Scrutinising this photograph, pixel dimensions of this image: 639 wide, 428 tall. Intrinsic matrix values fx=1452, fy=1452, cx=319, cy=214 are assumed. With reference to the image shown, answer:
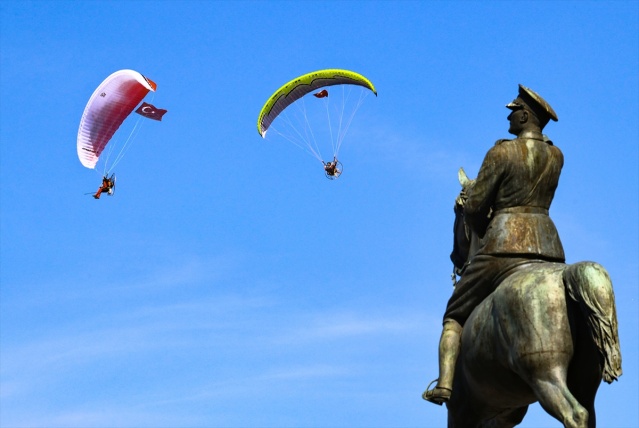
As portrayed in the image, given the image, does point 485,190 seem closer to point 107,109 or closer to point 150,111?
point 107,109

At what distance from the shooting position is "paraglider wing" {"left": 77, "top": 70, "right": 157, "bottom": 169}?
55250mm

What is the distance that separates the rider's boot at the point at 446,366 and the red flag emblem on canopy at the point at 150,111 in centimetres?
4837

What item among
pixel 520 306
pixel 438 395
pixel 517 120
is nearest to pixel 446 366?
pixel 438 395

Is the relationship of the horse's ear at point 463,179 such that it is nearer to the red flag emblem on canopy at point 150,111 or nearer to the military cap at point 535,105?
the military cap at point 535,105

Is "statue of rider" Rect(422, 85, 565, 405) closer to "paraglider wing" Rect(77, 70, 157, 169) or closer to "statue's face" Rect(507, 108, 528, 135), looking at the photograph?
"statue's face" Rect(507, 108, 528, 135)

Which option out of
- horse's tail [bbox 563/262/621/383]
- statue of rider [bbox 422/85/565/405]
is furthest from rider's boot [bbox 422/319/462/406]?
horse's tail [bbox 563/262/621/383]

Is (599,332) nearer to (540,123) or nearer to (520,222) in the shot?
(520,222)

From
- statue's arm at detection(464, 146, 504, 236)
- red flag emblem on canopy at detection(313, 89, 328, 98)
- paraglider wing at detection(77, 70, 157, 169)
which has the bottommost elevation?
statue's arm at detection(464, 146, 504, 236)

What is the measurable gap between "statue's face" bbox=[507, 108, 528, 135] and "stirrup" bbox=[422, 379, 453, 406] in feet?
9.55

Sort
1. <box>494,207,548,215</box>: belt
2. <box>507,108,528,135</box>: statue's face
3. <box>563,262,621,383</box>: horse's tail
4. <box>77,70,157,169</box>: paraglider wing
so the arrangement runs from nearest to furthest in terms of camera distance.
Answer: <box>563,262,621,383</box>: horse's tail < <box>494,207,548,215</box>: belt < <box>507,108,528,135</box>: statue's face < <box>77,70,157,169</box>: paraglider wing

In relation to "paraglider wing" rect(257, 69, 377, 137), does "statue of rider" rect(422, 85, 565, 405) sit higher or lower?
lower

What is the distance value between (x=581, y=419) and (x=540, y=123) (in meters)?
3.57

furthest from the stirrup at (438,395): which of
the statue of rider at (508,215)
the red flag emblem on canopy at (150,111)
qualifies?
the red flag emblem on canopy at (150,111)

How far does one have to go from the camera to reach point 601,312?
13773mm
